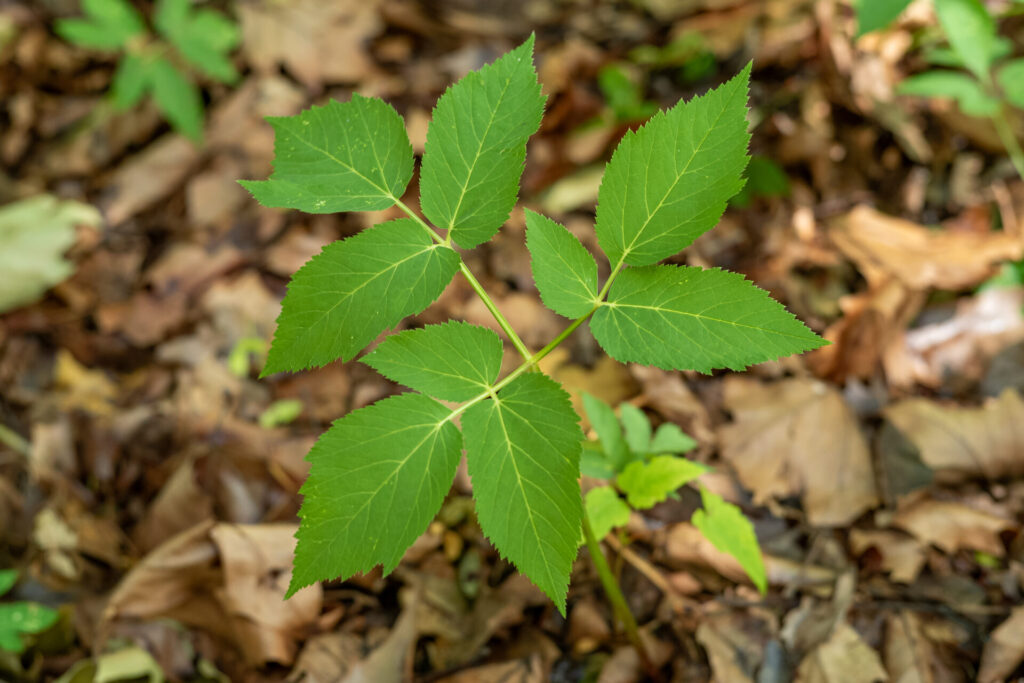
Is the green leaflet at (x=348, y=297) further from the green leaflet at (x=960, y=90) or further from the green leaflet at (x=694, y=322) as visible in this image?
the green leaflet at (x=960, y=90)

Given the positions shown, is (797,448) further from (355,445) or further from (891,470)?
(355,445)

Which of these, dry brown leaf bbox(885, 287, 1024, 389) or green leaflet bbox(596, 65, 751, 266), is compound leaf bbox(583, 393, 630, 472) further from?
dry brown leaf bbox(885, 287, 1024, 389)

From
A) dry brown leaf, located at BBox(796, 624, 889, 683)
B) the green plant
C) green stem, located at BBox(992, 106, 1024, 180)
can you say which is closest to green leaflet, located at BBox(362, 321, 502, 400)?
dry brown leaf, located at BBox(796, 624, 889, 683)

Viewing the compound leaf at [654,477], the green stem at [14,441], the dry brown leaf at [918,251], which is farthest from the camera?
the green stem at [14,441]

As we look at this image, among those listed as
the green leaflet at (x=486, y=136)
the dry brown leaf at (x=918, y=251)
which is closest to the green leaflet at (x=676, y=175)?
the green leaflet at (x=486, y=136)

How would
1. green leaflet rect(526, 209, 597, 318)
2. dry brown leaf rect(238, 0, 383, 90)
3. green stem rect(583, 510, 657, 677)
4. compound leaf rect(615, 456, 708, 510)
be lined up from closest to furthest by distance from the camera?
green leaflet rect(526, 209, 597, 318) → green stem rect(583, 510, 657, 677) → compound leaf rect(615, 456, 708, 510) → dry brown leaf rect(238, 0, 383, 90)

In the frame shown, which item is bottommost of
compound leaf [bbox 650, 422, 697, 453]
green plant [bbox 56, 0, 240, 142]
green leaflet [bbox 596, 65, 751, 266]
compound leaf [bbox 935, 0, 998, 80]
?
compound leaf [bbox 650, 422, 697, 453]

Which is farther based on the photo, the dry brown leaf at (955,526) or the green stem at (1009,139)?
the green stem at (1009,139)

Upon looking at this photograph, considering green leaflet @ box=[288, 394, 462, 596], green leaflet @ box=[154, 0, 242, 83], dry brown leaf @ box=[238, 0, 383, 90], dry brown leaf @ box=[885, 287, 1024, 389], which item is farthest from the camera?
dry brown leaf @ box=[238, 0, 383, 90]
